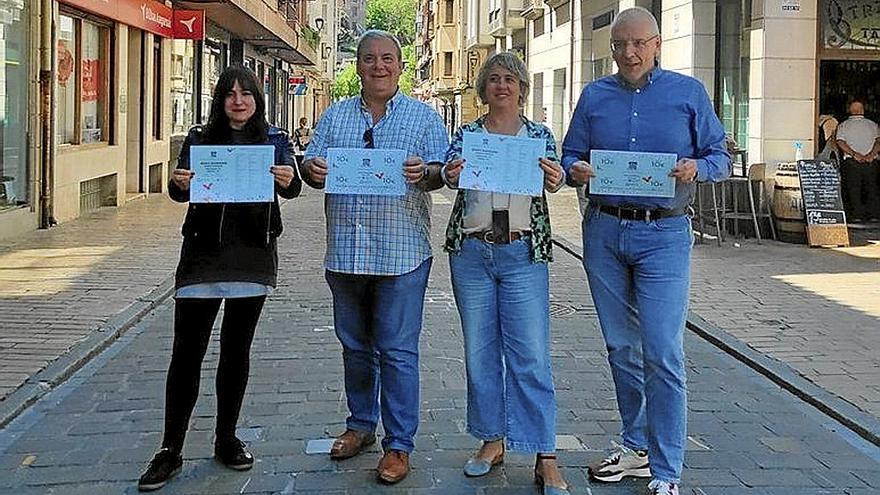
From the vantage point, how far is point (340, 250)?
525 cm

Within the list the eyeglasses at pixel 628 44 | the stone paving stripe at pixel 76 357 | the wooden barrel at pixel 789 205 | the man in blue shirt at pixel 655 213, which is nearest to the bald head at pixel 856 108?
the wooden barrel at pixel 789 205

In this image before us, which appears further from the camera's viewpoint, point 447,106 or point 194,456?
point 447,106

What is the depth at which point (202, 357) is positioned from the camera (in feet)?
17.6

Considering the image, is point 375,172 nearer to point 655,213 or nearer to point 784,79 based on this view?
point 655,213

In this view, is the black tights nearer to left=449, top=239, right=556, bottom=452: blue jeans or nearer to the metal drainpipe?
left=449, top=239, right=556, bottom=452: blue jeans

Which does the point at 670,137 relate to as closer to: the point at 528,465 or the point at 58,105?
the point at 528,465

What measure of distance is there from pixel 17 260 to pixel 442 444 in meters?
8.12

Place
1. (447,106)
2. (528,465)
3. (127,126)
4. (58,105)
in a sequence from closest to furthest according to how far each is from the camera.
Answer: (528,465), (58,105), (127,126), (447,106)

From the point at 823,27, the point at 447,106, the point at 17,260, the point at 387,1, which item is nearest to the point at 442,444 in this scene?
the point at 17,260

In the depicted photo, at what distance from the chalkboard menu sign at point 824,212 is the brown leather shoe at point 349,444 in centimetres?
1026

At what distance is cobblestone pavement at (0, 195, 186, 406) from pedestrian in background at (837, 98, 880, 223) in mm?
9485

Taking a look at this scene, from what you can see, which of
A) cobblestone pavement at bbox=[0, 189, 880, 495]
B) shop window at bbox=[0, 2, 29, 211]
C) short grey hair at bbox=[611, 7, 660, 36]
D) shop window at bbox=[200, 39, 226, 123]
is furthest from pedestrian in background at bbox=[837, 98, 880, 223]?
shop window at bbox=[200, 39, 226, 123]

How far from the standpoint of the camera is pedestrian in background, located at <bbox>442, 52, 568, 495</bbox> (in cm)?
503

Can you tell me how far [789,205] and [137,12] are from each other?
39.3ft
